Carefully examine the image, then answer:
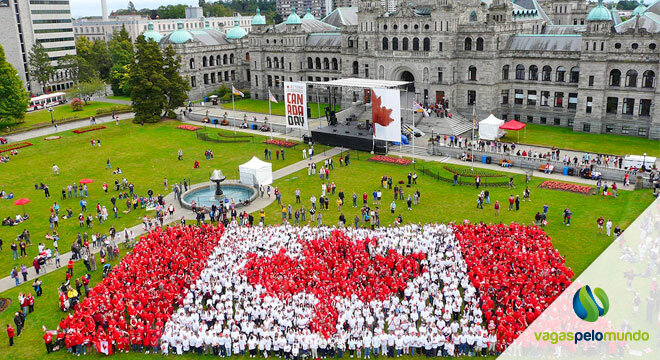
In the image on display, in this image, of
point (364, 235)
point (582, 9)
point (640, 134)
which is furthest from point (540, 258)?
point (582, 9)

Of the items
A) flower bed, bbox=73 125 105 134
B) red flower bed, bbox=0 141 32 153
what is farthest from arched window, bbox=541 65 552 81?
red flower bed, bbox=0 141 32 153

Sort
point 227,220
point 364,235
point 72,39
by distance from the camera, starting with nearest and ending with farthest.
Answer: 1. point 364,235
2. point 227,220
3. point 72,39

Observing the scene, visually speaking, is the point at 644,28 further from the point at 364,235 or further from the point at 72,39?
the point at 72,39

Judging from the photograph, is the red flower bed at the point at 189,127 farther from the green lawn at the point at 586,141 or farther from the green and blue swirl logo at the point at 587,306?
the green and blue swirl logo at the point at 587,306

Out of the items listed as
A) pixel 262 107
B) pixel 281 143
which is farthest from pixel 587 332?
pixel 262 107

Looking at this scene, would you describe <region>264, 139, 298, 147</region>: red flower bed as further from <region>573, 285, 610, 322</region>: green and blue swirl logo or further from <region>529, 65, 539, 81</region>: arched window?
<region>573, 285, 610, 322</region>: green and blue swirl logo

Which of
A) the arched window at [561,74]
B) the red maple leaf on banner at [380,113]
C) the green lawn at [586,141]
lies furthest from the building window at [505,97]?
the red maple leaf on banner at [380,113]
